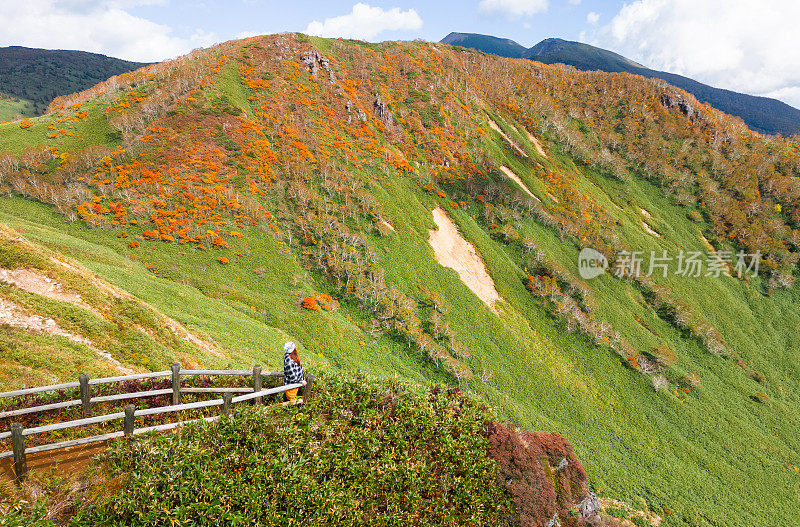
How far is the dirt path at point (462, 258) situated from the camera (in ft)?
195

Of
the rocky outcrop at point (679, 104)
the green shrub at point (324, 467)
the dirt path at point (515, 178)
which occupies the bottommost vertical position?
the green shrub at point (324, 467)

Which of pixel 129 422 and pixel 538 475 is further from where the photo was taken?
pixel 538 475

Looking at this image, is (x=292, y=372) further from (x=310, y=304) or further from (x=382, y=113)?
(x=382, y=113)

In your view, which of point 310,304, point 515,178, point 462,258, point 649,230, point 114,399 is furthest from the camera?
point 649,230

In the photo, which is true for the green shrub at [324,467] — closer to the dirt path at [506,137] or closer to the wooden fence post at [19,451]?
the wooden fence post at [19,451]

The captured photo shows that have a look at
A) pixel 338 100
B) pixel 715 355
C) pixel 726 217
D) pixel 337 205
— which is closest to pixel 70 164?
pixel 337 205

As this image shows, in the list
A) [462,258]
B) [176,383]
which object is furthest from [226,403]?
[462,258]

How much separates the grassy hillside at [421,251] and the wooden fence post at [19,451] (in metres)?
7.72

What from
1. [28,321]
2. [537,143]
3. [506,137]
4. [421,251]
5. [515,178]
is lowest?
[28,321]

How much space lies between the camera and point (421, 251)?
193 feet

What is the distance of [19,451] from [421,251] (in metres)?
52.2

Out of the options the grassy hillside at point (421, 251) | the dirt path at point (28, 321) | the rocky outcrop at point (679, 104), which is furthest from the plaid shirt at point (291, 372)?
the rocky outcrop at point (679, 104)

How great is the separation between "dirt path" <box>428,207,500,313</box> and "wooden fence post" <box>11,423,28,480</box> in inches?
2112

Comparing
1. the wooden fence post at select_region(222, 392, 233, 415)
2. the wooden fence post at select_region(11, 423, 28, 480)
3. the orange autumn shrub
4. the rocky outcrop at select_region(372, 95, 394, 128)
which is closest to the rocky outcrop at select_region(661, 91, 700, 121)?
the rocky outcrop at select_region(372, 95, 394, 128)
